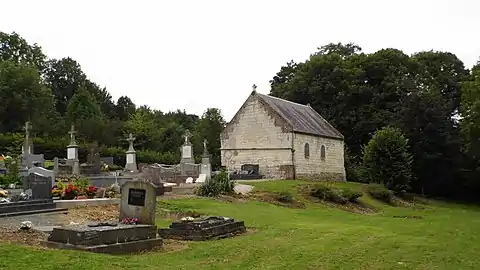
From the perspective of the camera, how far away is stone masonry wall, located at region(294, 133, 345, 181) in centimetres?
4062

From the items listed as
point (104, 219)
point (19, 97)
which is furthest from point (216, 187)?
point (19, 97)

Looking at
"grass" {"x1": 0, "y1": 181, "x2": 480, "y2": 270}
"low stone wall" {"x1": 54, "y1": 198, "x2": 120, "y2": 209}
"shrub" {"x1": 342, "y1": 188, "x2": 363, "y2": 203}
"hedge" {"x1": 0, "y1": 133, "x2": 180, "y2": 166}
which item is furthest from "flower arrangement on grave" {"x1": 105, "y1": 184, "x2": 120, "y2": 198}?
"hedge" {"x1": 0, "y1": 133, "x2": 180, "y2": 166}

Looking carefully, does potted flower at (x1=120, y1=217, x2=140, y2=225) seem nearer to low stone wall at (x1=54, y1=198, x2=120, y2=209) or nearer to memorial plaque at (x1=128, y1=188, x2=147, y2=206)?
memorial plaque at (x1=128, y1=188, x2=147, y2=206)

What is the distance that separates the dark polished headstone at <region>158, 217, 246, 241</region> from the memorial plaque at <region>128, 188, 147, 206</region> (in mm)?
1067

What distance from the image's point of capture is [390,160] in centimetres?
3981

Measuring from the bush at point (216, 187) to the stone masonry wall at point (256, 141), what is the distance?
1365 centimetres

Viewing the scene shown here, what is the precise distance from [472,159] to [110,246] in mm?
42589

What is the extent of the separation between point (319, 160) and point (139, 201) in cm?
3069

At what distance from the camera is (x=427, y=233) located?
48.3 ft

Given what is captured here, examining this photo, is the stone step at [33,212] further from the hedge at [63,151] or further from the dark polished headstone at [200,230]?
the hedge at [63,151]

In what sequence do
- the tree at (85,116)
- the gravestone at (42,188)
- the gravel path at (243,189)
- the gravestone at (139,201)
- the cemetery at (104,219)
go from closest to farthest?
the cemetery at (104,219), the gravestone at (139,201), the gravestone at (42,188), the gravel path at (243,189), the tree at (85,116)

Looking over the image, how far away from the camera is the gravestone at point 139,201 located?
45.4 feet

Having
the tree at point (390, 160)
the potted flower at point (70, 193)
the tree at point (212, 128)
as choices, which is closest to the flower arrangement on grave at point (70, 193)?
the potted flower at point (70, 193)

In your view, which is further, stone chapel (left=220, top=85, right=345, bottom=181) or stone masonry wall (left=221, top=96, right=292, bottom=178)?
stone masonry wall (left=221, top=96, right=292, bottom=178)
